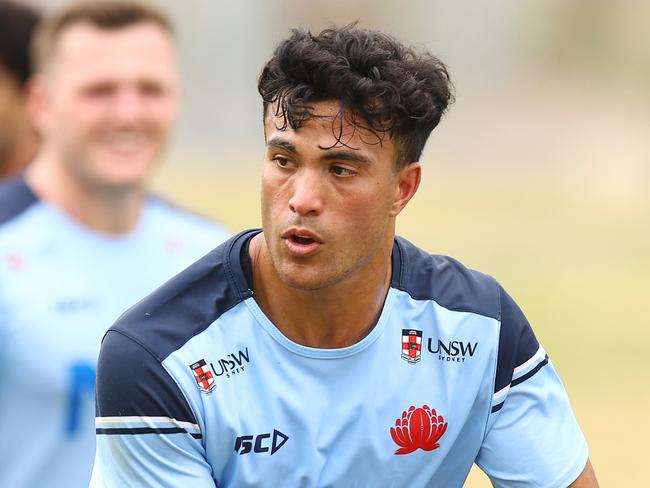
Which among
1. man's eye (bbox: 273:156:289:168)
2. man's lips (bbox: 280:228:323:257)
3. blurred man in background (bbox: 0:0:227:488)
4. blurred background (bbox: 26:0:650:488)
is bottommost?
blurred background (bbox: 26:0:650:488)

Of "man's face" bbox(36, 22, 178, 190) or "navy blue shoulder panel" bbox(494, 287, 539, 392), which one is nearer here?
"navy blue shoulder panel" bbox(494, 287, 539, 392)

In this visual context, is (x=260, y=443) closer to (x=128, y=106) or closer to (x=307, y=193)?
(x=307, y=193)

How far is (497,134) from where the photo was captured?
108ft

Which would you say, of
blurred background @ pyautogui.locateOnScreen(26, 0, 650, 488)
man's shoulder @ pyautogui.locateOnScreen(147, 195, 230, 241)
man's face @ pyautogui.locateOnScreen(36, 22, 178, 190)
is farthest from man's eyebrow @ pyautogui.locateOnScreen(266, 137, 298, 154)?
blurred background @ pyautogui.locateOnScreen(26, 0, 650, 488)

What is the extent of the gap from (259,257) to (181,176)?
24.0 metres

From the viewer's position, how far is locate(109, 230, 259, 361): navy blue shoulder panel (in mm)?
3514

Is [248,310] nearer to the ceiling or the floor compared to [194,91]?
nearer to the ceiling

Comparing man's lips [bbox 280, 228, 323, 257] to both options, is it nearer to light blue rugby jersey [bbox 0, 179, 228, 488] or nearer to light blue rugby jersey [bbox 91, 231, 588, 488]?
light blue rugby jersey [bbox 91, 231, 588, 488]

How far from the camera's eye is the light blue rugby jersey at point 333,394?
3.50 m

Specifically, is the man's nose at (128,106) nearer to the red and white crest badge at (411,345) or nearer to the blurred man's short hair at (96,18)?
the blurred man's short hair at (96,18)

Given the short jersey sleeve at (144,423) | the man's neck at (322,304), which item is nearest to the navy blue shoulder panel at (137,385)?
the short jersey sleeve at (144,423)

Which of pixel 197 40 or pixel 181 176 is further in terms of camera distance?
pixel 197 40

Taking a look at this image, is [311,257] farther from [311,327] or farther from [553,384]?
[553,384]

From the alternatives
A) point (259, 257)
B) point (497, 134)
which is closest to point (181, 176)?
point (497, 134)
